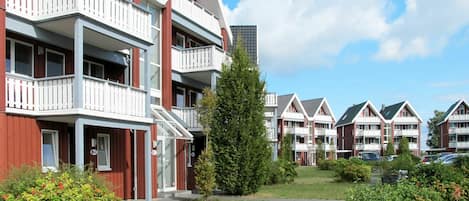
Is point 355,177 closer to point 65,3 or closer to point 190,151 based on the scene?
point 190,151

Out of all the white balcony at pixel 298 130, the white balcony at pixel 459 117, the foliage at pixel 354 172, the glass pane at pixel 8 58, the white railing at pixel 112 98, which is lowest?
the foliage at pixel 354 172

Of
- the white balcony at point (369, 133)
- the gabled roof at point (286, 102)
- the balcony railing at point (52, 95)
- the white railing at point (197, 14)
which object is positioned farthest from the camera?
the white balcony at point (369, 133)

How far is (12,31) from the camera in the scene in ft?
49.1

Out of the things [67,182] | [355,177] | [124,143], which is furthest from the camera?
[355,177]

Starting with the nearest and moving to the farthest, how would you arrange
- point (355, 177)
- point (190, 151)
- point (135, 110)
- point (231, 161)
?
point (135, 110) → point (231, 161) → point (190, 151) → point (355, 177)

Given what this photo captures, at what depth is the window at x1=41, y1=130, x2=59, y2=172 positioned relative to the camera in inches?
637

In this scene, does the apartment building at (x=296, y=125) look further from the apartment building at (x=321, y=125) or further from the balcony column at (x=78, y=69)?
the balcony column at (x=78, y=69)

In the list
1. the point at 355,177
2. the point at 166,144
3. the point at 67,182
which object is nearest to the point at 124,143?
the point at 166,144

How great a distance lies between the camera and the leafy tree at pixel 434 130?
111012 millimetres

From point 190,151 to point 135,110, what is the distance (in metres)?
9.28

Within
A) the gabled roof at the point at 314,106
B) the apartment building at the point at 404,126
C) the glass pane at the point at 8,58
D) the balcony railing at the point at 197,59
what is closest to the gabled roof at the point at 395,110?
the apartment building at the point at 404,126

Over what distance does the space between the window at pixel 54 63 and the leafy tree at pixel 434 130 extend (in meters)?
101

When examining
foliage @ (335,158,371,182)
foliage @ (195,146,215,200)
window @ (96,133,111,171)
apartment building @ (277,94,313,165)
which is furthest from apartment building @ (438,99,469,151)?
window @ (96,133,111,171)

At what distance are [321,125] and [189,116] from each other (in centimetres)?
7097
